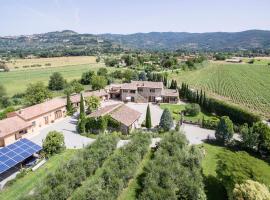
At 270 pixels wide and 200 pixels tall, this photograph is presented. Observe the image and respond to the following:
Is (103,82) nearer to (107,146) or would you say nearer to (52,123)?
(52,123)

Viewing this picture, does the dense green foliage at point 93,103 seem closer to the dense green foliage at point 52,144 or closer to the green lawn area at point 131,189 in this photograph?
the dense green foliage at point 52,144

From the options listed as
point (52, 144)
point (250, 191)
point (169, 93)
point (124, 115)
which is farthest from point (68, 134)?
point (169, 93)

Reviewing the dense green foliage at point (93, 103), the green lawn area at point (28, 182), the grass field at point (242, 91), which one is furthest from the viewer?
the grass field at point (242, 91)

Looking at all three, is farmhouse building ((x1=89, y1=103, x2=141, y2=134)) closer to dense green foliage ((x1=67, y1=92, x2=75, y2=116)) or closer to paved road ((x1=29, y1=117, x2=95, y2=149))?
paved road ((x1=29, y1=117, x2=95, y2=149))

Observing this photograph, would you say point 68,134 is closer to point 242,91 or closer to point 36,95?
point 36,95

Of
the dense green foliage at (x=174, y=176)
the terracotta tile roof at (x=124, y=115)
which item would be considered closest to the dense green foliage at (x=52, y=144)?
the terracotta tile roof at (x=124, y=115)

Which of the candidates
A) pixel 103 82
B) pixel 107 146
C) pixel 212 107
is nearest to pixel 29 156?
pixel 107 146

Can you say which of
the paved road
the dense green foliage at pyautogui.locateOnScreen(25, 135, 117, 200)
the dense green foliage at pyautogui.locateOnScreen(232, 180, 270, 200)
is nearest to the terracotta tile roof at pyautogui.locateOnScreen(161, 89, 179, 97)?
the paved road
